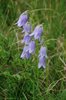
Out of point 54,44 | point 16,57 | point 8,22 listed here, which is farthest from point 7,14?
point 16,57

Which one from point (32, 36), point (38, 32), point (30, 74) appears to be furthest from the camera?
point (30, 74)

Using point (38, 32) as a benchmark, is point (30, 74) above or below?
below

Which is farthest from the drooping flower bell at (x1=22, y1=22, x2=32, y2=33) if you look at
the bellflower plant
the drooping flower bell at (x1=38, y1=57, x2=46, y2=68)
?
the drooping flower bell at (x1=38, y1=57, x2=46, y2=68)

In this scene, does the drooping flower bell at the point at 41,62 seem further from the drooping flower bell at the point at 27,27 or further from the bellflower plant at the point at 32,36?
the drooping flower bell at the point at 27,27

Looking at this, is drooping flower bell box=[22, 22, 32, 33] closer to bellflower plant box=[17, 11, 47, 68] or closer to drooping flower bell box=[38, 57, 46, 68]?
bellflower plant box=[17, 11, 47, 68]

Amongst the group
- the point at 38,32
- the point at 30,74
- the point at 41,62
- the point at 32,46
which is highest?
the point at 38,32

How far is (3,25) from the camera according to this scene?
3.60 m

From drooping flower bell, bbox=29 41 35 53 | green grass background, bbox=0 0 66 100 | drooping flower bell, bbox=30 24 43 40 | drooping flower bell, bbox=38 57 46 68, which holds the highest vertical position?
drooping flower bell, bbox=30 24 43 40

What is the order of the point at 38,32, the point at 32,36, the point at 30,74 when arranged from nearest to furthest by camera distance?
1. the point at 38,32
2. the point at 32,36
3. the point at 30,74

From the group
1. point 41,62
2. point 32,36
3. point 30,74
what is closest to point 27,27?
point 32,36

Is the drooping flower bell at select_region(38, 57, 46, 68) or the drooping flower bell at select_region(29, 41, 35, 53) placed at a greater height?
the drooping flower bell at select_region(29, 41, 35, 53)

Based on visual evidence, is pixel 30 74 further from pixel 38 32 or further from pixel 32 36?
pixel 38 32

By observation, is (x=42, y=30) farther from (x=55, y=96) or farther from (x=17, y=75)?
(x=55, y=96)

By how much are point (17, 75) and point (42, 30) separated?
1.43ft
